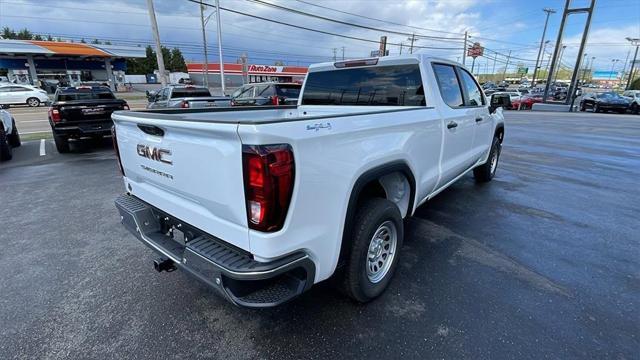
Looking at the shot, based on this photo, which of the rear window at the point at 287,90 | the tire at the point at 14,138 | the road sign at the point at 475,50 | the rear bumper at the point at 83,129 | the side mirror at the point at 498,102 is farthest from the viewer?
the road sign at the point at 475,50

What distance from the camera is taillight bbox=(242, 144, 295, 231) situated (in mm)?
1663

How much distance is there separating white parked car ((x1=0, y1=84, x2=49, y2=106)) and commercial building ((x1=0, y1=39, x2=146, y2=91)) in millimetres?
10436

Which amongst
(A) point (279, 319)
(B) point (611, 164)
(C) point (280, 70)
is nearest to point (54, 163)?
(A) point (279, 319)

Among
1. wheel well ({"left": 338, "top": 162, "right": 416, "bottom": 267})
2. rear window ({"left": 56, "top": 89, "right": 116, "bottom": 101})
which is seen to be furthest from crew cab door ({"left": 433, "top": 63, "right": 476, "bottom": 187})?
rear window ({"left": 56, "top": 89, "right": 116, "bottom": 101})

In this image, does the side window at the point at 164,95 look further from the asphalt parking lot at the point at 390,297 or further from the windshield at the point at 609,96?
the windshield at the point at 609,96

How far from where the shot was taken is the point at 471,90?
4617 millimetres

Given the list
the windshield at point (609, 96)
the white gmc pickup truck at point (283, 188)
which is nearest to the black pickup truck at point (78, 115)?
the white gmc pickup truck at point (283, 188)

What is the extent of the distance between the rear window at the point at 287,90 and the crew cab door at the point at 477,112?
914 cm

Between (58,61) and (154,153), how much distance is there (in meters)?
50.5

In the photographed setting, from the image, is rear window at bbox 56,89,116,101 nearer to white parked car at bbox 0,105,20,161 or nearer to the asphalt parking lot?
white parked car at bbox 0,105,20,161

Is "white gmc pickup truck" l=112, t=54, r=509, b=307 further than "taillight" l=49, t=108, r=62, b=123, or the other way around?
"taillight" l=49, t=108, r=62, b=123

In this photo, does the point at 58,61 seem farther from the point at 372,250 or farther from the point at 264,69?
the point at 372,250

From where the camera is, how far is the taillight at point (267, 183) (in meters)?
1.66

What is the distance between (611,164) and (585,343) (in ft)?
26.0
